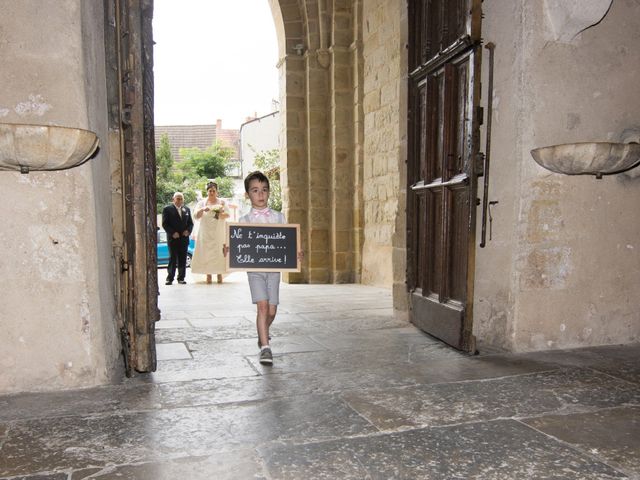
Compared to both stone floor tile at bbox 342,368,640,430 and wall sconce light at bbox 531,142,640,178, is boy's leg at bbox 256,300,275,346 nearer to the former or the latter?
stone floor tile at bbox 342,368,640,430

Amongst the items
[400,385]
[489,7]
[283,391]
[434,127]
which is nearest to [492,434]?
[400,385]

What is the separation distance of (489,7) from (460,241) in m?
1.62

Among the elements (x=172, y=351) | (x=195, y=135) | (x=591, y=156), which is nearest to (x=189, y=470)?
(x=172, y=351)

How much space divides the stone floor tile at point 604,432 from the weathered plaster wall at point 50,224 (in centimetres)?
225

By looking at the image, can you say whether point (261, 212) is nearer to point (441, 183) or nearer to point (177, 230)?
point (441, 183)

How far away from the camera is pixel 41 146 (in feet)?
7.80

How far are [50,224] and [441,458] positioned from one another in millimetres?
2155

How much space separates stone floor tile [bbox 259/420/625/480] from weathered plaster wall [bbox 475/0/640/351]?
153cm

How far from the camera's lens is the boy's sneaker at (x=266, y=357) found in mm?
3445

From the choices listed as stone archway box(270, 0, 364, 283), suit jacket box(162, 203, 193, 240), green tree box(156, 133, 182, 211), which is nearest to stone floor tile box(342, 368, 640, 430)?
stone archway box(270, 0, 364, 283)

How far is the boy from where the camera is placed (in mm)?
3635

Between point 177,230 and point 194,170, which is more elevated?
point 194,170

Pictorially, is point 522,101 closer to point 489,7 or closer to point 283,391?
point 489,7

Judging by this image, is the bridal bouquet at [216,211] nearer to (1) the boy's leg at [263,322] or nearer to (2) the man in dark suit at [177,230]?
(2) the man in dark suit at [177,230]
